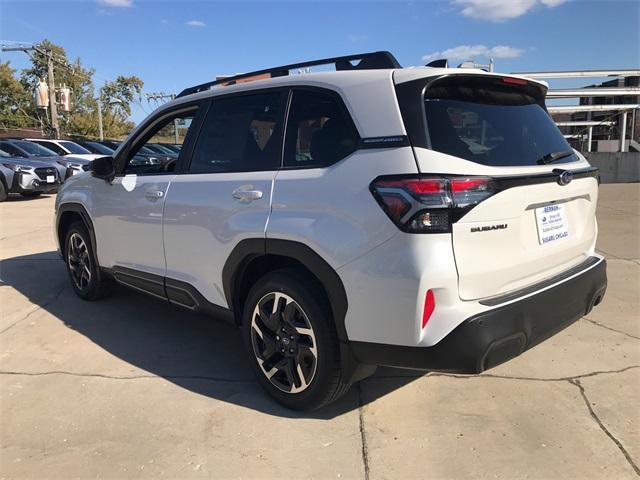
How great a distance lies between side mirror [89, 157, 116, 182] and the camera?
4363 millimetres

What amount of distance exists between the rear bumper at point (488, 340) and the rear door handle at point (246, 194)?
1036 millimetres

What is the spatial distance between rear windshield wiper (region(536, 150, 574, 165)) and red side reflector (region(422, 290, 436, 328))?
1057 millimetres

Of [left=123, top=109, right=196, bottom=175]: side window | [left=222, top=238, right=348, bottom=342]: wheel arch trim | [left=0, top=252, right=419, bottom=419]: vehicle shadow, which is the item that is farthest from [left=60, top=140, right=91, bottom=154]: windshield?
[left=222, top=238, right=348, bottom=342]: wheel arch trim

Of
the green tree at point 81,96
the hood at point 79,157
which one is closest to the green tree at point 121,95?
the green tree at point 81,96

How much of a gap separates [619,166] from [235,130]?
52.9 feet

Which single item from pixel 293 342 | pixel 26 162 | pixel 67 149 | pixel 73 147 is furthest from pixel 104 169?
pixel 73 147

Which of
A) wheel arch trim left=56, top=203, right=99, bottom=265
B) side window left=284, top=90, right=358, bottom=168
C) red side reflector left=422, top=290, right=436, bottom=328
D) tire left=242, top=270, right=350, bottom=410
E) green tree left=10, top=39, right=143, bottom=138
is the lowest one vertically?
tire left=242, top=270, right=350, bottom=410

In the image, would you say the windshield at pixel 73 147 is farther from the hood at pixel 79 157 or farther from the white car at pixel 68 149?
the hood at pixel 79 157

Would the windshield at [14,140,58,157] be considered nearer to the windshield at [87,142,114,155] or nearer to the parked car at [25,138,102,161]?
the parked car at [25,138,102,161]

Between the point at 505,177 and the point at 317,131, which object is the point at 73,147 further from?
the point at 505,177

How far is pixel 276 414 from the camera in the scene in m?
3.06

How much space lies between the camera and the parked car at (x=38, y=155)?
15359mm

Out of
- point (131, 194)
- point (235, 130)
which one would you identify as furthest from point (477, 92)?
point (131, 194)

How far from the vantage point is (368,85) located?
267cm
